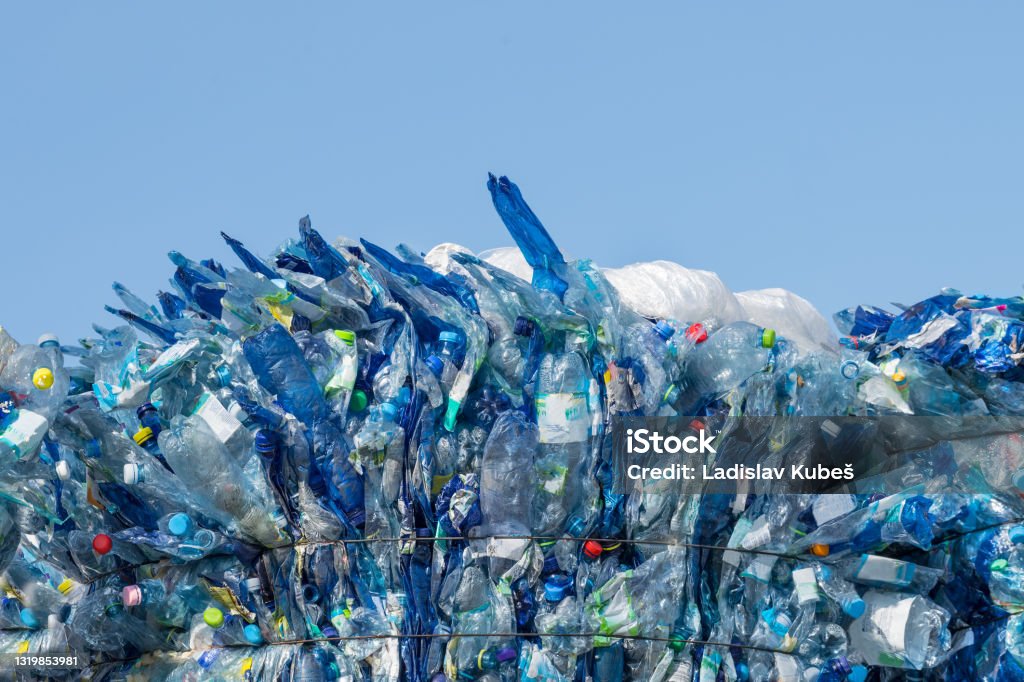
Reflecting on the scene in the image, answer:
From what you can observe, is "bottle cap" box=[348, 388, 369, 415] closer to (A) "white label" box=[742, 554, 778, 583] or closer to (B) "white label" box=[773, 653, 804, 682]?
(A) "white label" box=[742, 554, 778, 583]

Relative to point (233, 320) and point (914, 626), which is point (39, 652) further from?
point (914, 626)

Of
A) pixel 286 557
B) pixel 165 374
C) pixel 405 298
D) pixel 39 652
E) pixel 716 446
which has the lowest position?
pixel 39 652

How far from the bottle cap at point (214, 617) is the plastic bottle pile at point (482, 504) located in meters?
0.03

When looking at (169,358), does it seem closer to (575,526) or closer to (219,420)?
(219,420)

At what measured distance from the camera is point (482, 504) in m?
3.94

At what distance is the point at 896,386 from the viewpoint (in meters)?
4.20

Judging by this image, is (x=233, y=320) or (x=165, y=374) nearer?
(x=165, y=374)

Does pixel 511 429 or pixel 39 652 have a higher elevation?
A: pixel 511 429

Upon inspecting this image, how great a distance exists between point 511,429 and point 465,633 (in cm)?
69

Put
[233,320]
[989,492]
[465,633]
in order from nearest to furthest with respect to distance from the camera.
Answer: [465,633]
[989,492]
[233,320]

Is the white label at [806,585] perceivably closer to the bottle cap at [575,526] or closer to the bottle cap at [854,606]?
the bottle cap at [854,606]

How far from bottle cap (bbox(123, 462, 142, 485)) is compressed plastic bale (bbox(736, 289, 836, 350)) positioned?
3376 millimetres

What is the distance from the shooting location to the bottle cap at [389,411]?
4008 millimetres

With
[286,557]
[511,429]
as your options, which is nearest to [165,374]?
[286,557]
